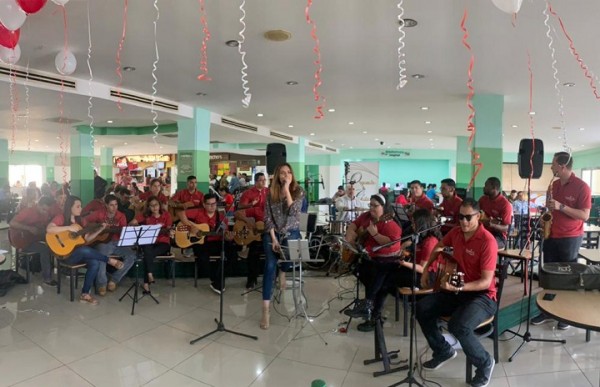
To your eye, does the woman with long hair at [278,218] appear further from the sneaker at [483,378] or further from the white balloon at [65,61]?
the white balloon at [65,61]

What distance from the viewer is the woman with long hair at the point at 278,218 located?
3.76 meters

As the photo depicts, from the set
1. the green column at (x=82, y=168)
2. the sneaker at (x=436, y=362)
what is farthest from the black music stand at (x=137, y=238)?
the green column at (x=82, y=168)

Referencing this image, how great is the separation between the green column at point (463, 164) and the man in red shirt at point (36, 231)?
36.0 feet

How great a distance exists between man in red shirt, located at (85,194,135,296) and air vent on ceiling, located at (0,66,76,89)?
2.40 metres

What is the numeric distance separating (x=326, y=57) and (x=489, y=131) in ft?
12.3

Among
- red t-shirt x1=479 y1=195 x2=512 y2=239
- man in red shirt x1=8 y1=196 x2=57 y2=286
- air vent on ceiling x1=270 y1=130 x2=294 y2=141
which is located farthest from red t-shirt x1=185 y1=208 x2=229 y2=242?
air vent on ceiling x1=270 y1=130 x2=294 y2=141

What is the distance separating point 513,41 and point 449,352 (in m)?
3.43

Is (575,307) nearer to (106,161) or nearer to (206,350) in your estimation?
(206,350)

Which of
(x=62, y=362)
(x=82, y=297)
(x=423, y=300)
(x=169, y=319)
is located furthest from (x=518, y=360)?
(x=82, y=297)

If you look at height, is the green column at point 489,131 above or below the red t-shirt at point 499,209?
above

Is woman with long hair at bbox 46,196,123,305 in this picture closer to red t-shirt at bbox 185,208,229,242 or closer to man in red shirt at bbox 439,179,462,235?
red t-shirt at bbox 185,208,229,242

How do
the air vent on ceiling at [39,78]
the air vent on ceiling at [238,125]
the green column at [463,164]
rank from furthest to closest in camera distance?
the green column at [463,164] → the air vent on ceiling at [238,125] → the air vent on ceiling at [39,78]

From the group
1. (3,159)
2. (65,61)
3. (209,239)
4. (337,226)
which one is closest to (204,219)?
(209,239)

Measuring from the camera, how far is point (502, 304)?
3514mm
